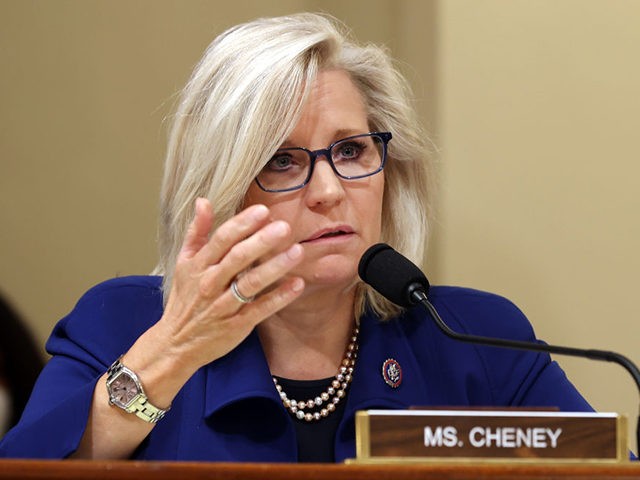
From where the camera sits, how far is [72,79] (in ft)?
8.26

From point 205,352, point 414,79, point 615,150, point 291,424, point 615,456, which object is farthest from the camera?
point 414,79

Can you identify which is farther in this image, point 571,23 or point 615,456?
point 571,23

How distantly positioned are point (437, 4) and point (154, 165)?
2.94 feet

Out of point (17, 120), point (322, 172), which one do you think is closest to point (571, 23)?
point (322, 172)

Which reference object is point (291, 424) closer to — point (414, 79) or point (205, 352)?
point (205, 352)

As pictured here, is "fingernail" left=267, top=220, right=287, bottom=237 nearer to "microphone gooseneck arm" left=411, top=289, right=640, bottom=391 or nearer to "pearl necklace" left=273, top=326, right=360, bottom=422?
"microphone gooseneck arm" left=411, top=289, right=640, bottom=391

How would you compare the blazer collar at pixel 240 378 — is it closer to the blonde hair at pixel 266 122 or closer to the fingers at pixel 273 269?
the blonde hair at pixel 266 122

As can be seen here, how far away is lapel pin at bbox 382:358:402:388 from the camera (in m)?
1.74

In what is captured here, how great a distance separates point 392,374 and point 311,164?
1.45ft

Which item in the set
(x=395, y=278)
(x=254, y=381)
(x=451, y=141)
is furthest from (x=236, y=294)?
(x=451, y=141)

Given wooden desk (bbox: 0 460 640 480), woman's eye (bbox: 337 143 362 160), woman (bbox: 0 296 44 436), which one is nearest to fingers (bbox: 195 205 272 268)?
wooden desk (bbox: 0 460 640 480)

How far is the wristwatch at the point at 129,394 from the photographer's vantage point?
1423 millimetres

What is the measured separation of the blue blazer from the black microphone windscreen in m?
0.34

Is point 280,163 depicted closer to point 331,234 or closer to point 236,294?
point 331,234
